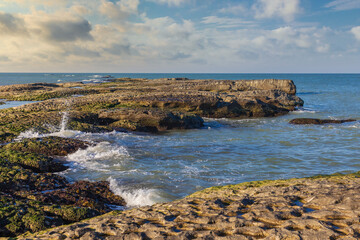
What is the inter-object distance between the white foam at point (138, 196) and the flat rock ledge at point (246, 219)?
2.29 m

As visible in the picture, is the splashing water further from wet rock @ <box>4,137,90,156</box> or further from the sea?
wet rock @ <box>4,137,90,156</box>

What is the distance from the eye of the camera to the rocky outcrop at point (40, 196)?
595 cm

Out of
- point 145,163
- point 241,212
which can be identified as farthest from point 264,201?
point 145,163

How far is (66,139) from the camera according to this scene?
44.8 ft

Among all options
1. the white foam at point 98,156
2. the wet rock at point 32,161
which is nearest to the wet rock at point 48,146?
the white foam at point 98,156

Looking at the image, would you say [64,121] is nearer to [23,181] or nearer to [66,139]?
[66,139]

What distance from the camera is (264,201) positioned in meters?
5.66

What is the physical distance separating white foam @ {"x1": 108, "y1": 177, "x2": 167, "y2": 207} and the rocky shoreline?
214 millimetres

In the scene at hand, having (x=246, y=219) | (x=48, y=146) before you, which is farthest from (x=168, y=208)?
(x=48, y=146)

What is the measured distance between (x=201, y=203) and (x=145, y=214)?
118 centimetres

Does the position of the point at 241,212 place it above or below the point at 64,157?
above

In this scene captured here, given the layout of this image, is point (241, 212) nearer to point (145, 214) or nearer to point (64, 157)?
point (145, 214)

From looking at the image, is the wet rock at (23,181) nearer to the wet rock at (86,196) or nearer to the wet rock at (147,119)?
the wet rock at (86,196)

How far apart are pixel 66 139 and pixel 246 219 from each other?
36.0 ft
